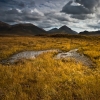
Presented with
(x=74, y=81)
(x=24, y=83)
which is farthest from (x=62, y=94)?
(x=24, y=83)

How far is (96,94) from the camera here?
7.15 m

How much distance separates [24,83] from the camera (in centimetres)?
913

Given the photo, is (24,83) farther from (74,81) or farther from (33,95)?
(74,81)

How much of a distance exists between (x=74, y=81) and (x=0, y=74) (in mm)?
4944

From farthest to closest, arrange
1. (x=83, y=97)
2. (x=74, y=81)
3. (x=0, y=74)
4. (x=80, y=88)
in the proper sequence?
1. (x=0, y=74)
2. (x=74, y=81)
3. (x=80, y=88)
4. (x=83, y=97)

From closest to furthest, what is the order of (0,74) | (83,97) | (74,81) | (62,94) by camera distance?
(83,97) < (62,94) < (74,81) < (0,74)

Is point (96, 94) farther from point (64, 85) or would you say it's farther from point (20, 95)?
point (20, 95)

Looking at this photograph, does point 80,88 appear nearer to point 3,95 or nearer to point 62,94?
point 62,94

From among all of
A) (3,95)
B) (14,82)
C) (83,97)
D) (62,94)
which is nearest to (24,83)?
(14,82)

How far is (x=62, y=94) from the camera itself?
24.2ft

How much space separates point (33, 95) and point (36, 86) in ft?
3.89

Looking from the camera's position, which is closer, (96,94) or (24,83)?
(96,94)

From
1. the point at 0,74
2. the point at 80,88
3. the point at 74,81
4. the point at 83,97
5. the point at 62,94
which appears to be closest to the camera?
the point at 83,97

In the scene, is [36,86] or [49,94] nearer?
[49,94]
